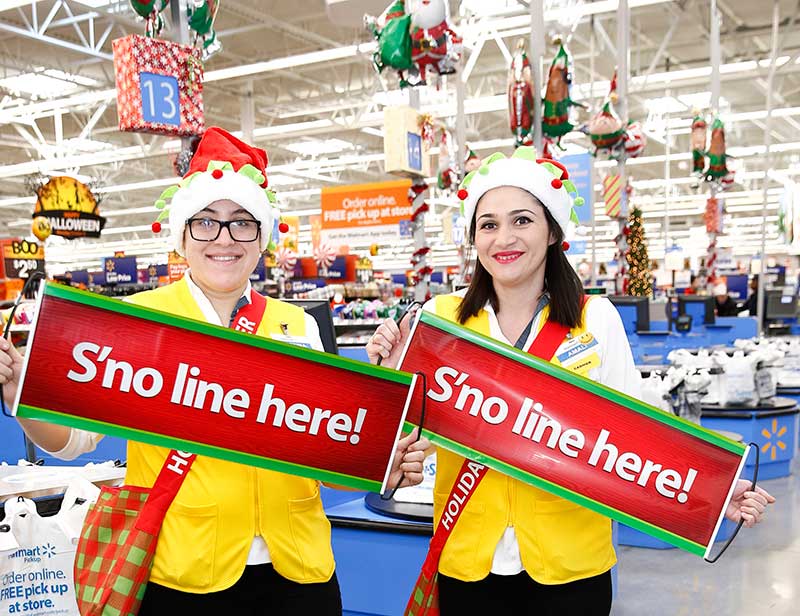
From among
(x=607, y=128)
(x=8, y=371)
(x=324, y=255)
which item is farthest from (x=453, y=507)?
(x=324, y=255)

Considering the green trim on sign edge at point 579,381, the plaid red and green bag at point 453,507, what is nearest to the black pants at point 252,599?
the plaid red and green bag at point 453,507

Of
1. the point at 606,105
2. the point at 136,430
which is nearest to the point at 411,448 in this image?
the point at 136,430

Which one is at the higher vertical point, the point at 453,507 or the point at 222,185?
the point at 222,185

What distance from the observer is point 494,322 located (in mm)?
1771

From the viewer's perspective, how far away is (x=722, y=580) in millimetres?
3963

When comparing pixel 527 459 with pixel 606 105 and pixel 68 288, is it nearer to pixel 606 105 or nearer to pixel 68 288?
pixel 68 288

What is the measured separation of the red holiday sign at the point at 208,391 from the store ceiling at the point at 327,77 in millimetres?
4630

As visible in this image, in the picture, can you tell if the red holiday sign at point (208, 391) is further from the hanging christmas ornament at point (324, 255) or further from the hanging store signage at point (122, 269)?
the hanging store signage at point (122, 269)

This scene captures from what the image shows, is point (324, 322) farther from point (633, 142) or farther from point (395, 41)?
point (633, 142)

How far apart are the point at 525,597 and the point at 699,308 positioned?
875cm

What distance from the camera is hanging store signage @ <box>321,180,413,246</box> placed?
14016 millimetres

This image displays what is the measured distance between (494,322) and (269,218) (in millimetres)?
579

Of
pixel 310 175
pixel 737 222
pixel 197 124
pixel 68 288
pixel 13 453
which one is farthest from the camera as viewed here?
pixel 737 222

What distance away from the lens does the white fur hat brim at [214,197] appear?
1.70m
